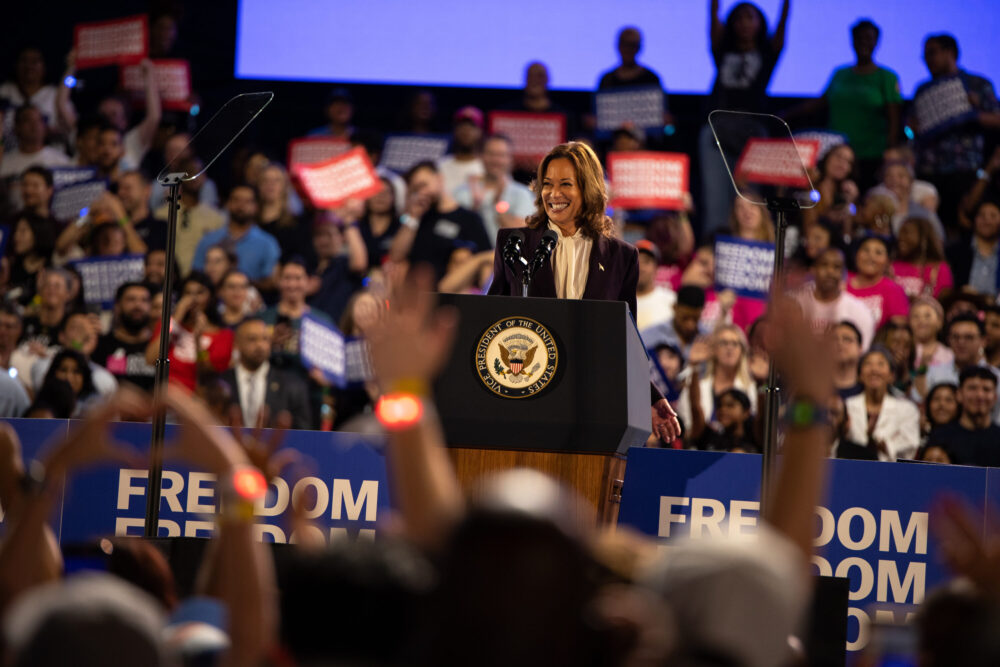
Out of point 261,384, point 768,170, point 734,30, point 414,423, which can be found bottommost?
point 261,384

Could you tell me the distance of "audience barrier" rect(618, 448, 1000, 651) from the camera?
397 centimetres

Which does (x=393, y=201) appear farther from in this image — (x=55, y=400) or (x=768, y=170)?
(x=768, y=170)

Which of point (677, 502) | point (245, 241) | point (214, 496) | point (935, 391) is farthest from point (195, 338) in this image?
point (935, 391)

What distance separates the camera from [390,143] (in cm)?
760

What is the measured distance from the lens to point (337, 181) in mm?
7117

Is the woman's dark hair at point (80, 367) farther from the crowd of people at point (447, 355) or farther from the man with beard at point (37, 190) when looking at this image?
the man with beard at point (37, 190)

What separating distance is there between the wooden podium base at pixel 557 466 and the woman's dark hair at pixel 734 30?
5.17 m

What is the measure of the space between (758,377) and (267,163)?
3.25 metres

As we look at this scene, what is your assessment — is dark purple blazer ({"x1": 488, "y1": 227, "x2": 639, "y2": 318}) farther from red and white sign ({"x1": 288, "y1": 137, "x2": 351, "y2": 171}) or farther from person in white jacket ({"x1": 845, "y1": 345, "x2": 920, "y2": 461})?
red and white sign ({"x1": 288, "y1": 137, "x2": 351, "y2": 171})

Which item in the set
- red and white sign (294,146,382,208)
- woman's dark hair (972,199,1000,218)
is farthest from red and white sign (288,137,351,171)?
woman's dark hair (972,199,1000,218)

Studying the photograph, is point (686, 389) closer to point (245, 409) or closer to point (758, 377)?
point (758, 377)

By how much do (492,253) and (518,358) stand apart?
12.1 feet

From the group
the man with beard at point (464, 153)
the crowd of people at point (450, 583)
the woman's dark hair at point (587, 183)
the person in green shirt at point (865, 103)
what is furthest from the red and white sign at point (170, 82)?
the crowd of people at point (450, 583)

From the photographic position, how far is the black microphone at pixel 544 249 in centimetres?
316
